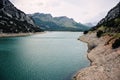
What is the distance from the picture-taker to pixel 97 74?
38.8 meters

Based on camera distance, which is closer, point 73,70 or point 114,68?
point 114,68

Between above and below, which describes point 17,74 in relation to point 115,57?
below

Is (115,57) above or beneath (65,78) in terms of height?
above

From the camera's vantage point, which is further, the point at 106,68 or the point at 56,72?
the point at 56,72

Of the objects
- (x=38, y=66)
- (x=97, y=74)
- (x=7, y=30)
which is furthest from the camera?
(x=7, y=30)

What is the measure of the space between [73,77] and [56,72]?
18.3ft

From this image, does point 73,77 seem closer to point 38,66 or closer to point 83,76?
point 83,76

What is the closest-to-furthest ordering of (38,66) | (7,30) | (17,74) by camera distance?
(17,74) < (38,66) < (7,30)

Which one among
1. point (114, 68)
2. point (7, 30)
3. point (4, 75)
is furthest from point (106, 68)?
point (7, 30)

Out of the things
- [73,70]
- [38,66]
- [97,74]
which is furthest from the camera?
[38,66]

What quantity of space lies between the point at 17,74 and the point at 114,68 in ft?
63.6

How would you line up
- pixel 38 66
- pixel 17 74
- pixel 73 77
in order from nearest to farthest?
pixel 73 77
pixel 17 74
pixel 38 66

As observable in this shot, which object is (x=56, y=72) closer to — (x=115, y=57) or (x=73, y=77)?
(x=73, y=77)

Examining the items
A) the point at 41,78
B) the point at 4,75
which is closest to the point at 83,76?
the point at 41,78
